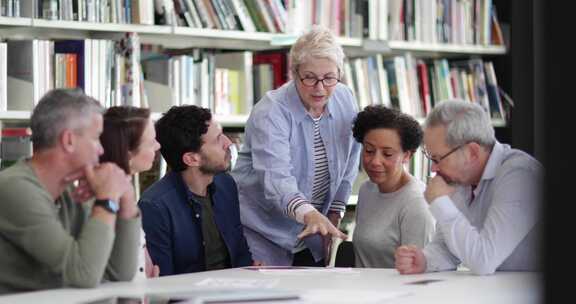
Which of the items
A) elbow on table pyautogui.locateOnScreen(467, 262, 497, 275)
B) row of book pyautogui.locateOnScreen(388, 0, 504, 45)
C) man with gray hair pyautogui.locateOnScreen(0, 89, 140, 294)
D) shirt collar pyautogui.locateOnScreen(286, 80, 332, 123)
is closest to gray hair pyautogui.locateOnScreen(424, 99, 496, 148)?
elbow on table pyautogui.locateOnScreen(467, 262, 497, 275)

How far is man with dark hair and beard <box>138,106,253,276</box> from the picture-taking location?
2559 mm

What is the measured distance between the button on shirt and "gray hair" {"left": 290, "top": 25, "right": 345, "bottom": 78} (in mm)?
748

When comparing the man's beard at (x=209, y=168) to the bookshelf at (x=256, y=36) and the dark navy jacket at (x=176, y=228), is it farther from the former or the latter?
the bookshelf at (x=256, y=36)

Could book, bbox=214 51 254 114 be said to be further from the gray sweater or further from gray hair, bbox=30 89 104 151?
gray hair, bbox=30 89 104 151

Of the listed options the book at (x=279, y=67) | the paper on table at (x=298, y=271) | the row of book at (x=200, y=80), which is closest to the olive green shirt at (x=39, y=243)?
the paper on table at (x=298, y=271)

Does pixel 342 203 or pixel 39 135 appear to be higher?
pixel 39 135

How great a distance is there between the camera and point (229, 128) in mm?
4074

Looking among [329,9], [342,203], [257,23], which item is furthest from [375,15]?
[342,203]

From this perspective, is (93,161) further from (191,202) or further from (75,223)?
(191,202)

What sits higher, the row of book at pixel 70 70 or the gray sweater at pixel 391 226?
the row of book at pixel 70 70

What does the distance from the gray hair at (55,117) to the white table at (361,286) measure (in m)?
0.32

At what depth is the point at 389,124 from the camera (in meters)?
2.81

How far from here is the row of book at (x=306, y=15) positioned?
11.1 feet

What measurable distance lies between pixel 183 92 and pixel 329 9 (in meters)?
0.94
